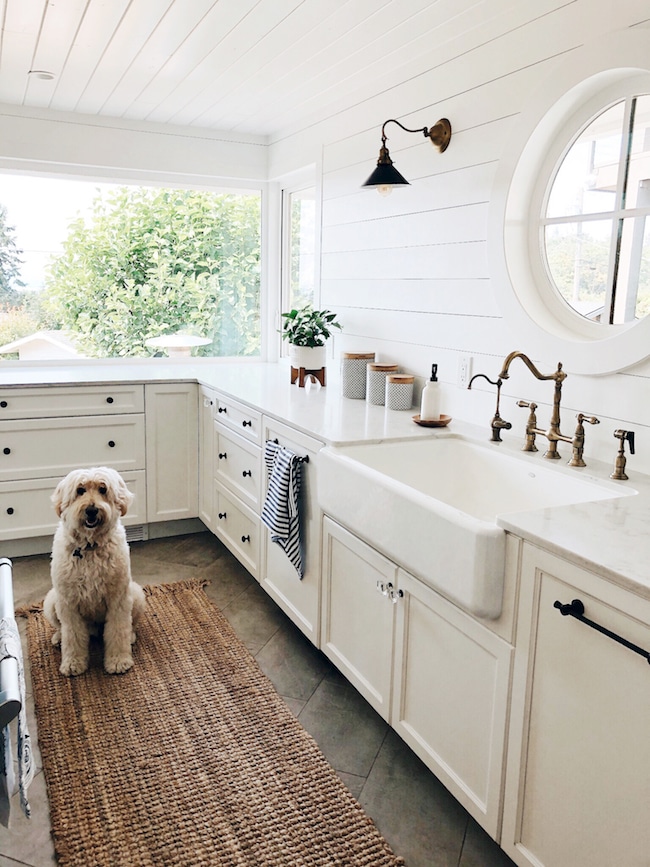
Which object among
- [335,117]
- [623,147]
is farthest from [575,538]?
[335,117]

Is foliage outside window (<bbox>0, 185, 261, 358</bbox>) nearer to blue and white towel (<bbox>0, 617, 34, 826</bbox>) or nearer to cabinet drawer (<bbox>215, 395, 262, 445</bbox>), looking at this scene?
cabinet drawer (<bbox>215, 395, 262, 445</bbox>)

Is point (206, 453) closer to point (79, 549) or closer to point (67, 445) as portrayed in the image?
point (67, 445)

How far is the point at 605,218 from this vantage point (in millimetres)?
2078

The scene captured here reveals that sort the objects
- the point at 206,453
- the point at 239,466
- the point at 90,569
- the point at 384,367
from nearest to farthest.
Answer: the point at 90,569 → the point at 384,367 → the point at 239,466 → the point at 206,453

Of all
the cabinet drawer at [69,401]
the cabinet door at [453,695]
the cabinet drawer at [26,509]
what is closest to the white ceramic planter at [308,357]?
the cabinet drawer at [69,401]

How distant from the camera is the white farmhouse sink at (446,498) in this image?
1.53 meters

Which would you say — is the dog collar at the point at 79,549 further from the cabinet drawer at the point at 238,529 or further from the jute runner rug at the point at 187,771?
the cabinet drawer at the point at 238,529

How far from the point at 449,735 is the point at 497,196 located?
1.66 metres

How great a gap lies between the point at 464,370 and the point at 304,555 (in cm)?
89

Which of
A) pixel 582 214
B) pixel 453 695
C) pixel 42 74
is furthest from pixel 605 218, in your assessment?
pixel 42 74

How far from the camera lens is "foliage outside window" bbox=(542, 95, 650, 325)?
1.98 metres

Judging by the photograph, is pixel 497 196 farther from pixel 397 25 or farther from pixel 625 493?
pixel 625 493

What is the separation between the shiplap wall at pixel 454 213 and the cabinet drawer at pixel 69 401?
3.75 ft

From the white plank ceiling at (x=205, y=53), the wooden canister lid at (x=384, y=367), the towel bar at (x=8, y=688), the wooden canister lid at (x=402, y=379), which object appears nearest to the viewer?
the towel bar at (x=8, y=688)
